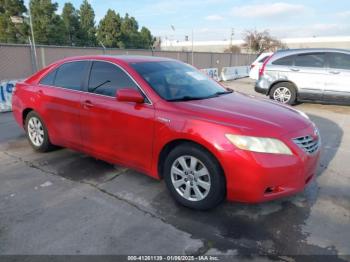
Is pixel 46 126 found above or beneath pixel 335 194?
above

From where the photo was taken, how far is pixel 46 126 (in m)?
4.93

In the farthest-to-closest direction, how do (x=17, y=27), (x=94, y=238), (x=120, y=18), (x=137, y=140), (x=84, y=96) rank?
(x=120, y=18), (x=17, y=27), (x=84, y=96), (x=137, y=140), (x=94, y=238)

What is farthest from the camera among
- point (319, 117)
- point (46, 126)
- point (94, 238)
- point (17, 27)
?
point (17, 27)

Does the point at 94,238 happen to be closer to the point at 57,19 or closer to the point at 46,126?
the point at 46,126

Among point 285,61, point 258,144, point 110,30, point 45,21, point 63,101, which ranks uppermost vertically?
point 45,21

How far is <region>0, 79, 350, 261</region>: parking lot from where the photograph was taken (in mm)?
2861

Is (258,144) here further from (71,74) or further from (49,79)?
(49,79)

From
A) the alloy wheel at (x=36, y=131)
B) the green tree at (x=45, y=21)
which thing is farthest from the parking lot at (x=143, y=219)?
the green tree at (x=45, y=21)

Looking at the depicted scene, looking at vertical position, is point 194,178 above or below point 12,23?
below

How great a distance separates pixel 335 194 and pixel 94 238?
2.86 m

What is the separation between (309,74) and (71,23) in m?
33.6

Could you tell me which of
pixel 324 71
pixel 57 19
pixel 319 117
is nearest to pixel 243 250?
pixel 319 117

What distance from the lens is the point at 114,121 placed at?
12.8 feet

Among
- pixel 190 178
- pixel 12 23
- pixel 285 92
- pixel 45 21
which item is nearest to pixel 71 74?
pixel 190 178
